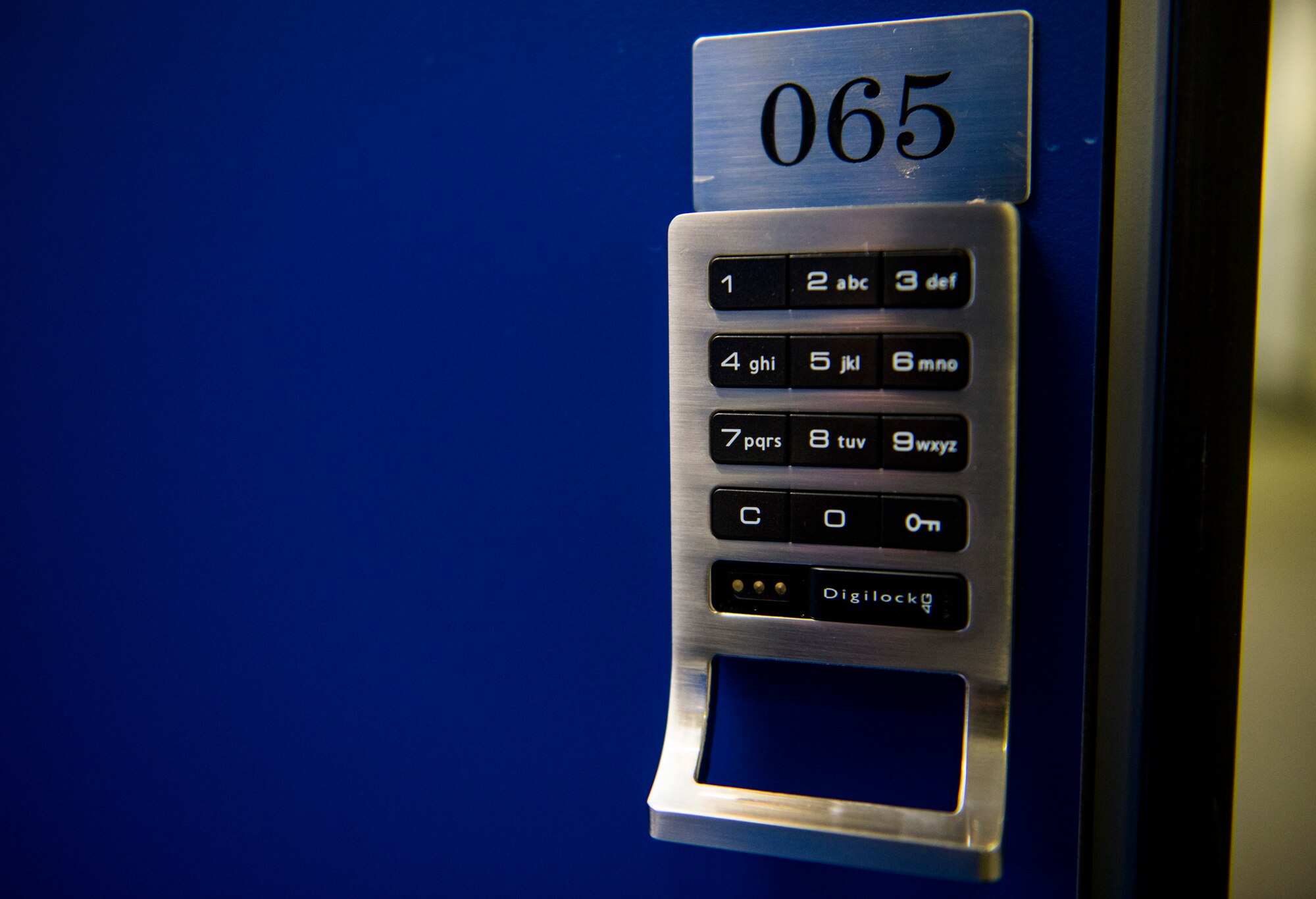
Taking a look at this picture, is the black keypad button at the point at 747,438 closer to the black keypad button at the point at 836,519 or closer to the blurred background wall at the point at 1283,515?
the black keypad button at the point at 836,519

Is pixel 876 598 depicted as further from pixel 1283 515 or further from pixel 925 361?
pixel 1283 515

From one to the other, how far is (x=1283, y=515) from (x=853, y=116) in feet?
11.5

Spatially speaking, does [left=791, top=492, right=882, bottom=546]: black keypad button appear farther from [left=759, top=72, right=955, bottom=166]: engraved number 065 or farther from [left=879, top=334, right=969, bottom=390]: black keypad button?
[left=759, top=72, right=955, bottom=166]: engraved number 065

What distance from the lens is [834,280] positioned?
0.39 metres

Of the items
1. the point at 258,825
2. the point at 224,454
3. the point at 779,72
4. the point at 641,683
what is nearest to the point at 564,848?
the point at 641,683

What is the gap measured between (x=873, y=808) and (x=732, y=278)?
27cm

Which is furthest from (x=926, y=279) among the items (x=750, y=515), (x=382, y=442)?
(x=382, y=442)

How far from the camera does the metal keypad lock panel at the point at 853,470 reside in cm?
37

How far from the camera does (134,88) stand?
0.53 meters

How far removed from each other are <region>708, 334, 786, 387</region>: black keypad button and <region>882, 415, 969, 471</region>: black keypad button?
6 cm

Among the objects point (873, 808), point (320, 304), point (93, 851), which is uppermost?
point (320, 304)

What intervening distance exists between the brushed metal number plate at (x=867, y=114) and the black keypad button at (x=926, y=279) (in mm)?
48

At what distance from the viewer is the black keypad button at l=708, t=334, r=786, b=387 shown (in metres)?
0.40

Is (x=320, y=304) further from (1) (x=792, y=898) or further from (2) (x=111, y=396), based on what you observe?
(1) (x=792, y=898)
